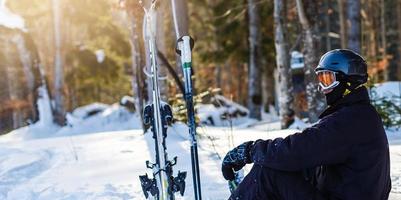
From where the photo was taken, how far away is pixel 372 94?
31.3 ft

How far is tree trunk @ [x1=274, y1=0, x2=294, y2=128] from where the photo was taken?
10.8 metres

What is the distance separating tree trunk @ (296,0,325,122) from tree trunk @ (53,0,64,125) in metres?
11.0

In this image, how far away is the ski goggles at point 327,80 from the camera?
3.13 m

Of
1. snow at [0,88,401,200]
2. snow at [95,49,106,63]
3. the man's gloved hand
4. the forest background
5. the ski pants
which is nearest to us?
the ski pants

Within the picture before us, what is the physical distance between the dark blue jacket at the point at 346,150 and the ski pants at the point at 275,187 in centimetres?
10

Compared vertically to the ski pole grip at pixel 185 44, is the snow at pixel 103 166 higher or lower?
lower

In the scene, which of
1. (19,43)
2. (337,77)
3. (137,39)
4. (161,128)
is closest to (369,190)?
(337,77)

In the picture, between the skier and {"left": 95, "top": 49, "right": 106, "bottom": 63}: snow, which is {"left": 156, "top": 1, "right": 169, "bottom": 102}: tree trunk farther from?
{"left": 95, "top": 49, "right": 106, "bottom": 63}: snow

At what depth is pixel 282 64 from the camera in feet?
35.9

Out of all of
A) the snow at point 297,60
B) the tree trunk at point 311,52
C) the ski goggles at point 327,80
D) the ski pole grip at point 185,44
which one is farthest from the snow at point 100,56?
the ski goggles at point 327,80

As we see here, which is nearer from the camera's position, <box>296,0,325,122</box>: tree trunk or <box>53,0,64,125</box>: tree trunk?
<box>296,0,325,122</box>: tree trunk

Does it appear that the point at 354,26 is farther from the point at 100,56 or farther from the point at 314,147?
the point at 100,56

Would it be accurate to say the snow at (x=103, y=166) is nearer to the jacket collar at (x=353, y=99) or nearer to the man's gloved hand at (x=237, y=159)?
the man's gloved hand at (x=237, y=159)

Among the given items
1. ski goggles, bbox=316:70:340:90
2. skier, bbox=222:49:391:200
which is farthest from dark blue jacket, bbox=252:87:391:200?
ski goggles, bbox=316:70:340:90
